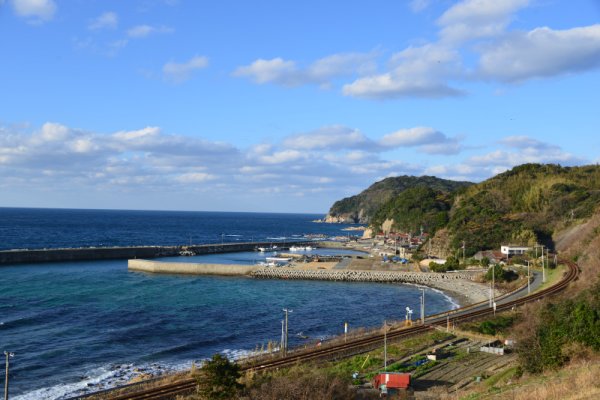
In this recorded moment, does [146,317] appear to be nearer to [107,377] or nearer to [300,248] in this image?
[107,377]

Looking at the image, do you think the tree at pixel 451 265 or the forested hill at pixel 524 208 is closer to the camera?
the tree at pixel 451 265

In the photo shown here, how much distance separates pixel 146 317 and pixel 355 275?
44051 mm

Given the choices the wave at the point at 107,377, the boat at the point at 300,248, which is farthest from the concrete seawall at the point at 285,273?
the wave at the point at 107,377

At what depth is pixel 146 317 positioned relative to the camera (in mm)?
54219

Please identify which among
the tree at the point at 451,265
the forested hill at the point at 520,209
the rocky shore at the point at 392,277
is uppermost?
the forested hill at the point at 520,209

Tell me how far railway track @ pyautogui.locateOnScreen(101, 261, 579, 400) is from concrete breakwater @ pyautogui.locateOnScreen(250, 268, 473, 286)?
22097mm

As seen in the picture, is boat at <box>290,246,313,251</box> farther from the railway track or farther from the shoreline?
the railway track

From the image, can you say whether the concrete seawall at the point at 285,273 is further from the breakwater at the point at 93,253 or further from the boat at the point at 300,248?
the boat at the point at 300,248

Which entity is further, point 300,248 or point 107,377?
point 300,248

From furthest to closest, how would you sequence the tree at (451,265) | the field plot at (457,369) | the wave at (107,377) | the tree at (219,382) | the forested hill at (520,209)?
the forested hill at (520,209) → the tree at (451,265) → the wave at (107,377) → the field plot at (457,369) → the tree at (219,382)

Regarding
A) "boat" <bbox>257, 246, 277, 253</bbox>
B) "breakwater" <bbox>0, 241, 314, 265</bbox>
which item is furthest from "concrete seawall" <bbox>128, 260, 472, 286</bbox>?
"boat" <bbox>257, 246, 277, 253</bbox>

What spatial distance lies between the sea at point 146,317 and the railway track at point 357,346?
201 inches

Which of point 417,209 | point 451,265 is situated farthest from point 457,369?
point 417,209

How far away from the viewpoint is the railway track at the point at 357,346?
29109 millimetres
